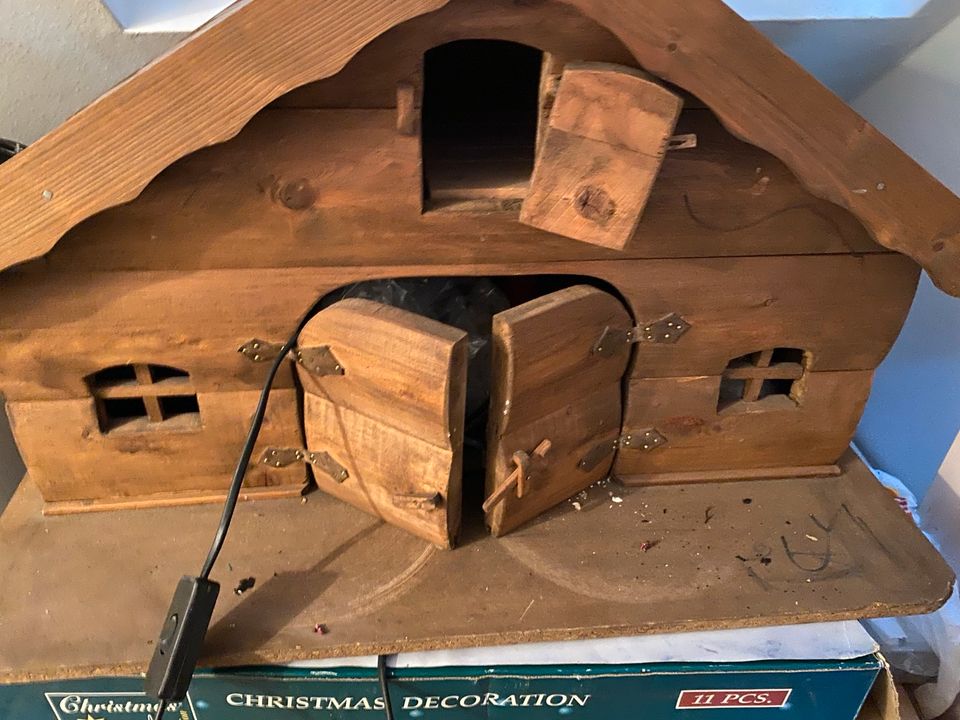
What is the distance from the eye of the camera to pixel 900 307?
31.6 inches

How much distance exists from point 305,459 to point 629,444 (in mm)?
352

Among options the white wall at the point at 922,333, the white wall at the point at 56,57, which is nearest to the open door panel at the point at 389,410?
the white wall at the point at 56,57

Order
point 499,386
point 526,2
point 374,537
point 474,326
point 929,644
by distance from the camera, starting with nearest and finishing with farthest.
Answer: point 526,2 < point 499,386 < point 374,537 < point 474,326 < point 929,644

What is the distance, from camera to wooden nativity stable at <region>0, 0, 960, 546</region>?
0.59 m

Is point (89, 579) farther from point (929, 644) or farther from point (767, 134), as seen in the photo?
point (929, 644)

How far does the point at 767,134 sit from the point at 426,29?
11.2 inches

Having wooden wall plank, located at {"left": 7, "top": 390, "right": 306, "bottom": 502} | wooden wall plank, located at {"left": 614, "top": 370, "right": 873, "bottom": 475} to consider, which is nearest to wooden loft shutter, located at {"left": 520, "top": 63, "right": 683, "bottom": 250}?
wooden wall plank, located at {"left": 614, "top": 370, "right": 873, "bottom": 475}

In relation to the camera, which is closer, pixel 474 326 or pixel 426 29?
pixel 426 29

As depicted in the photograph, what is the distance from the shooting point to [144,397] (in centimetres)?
78

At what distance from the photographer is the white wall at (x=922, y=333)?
1048 mm

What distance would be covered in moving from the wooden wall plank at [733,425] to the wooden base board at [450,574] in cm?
4

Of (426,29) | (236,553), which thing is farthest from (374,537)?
(426,29)

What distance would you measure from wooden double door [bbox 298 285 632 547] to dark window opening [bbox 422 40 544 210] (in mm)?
117

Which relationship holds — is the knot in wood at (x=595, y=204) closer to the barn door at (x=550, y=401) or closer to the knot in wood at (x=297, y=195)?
the barn door at (x=550, y=401)
